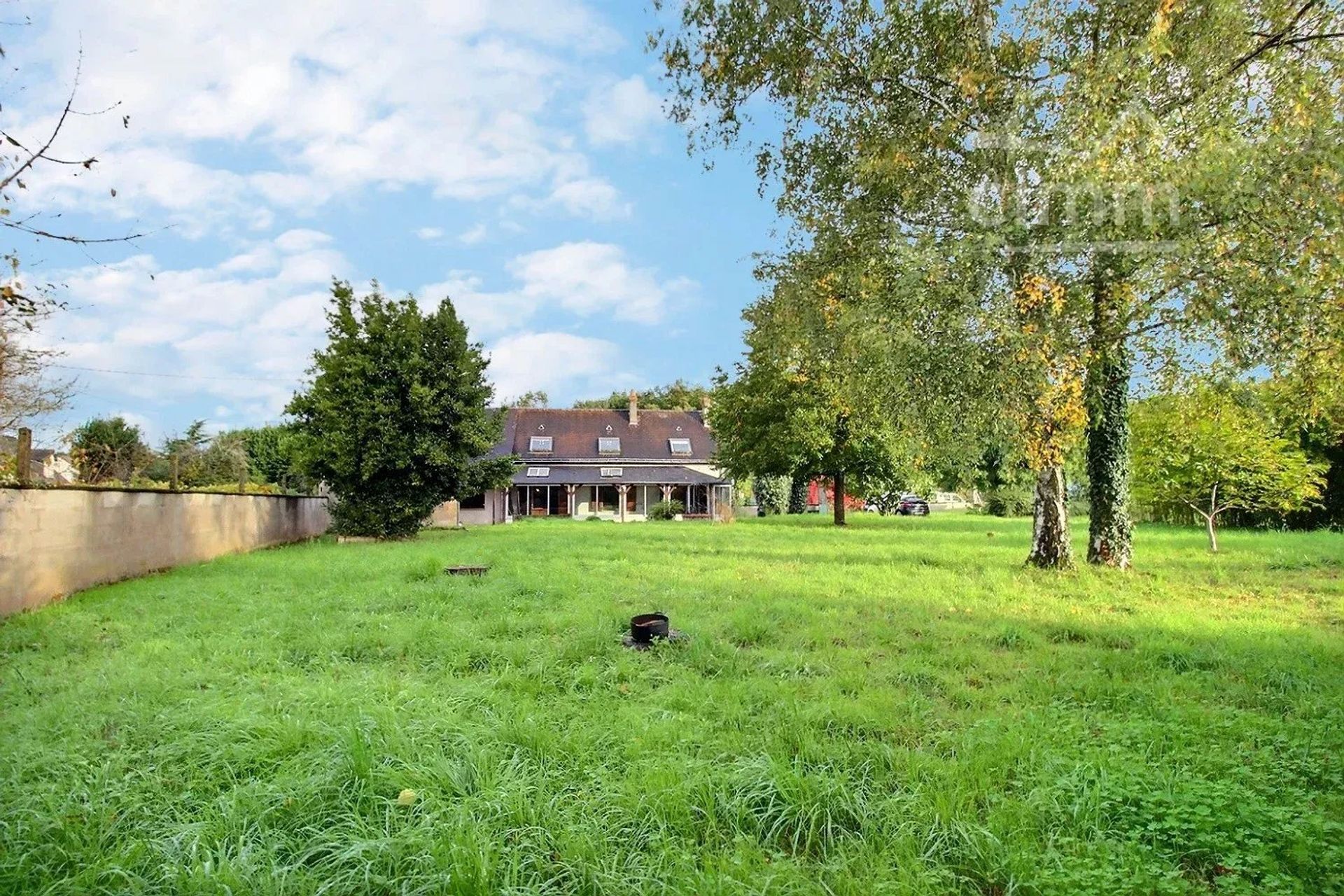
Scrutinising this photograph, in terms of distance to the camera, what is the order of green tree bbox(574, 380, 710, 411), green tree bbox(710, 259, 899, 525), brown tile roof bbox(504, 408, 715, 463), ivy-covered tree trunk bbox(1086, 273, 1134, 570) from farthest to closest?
1. green tree bbox(574, 380, 710, 411)
2. brown tile roof bbox(504, 408, 715, 463)
3. green tree bbox(710, 259, 899, 525)
4. ivy-covered tree trunk bbox(1086, 273, 1134, 570)

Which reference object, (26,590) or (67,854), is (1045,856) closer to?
(67,854)

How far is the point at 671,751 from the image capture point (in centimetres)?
374

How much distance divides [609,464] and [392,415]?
65.1ft

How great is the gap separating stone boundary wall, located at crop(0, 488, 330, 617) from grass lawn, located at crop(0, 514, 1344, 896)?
141cm

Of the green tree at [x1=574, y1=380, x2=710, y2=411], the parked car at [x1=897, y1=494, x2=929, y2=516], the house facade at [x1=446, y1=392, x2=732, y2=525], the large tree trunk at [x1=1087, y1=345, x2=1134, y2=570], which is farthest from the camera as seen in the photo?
the green tree at [x1=574, y1=380, x2=710, y2=411]

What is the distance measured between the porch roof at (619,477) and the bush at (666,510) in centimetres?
128

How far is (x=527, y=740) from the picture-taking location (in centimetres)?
383

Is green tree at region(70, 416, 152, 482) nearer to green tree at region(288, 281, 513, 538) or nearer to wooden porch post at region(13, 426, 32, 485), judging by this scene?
wooden porch post at region(13, 426, 32, 485)

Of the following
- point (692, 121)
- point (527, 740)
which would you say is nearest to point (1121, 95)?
point (692, 121)

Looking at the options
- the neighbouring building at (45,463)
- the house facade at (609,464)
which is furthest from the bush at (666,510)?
the neighbouring building at (45,463)

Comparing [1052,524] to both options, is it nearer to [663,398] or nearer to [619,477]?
[619,477]

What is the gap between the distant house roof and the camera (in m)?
37.0

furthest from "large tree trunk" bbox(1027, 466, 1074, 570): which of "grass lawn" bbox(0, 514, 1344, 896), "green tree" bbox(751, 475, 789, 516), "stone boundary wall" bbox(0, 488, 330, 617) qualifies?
"green tree" bbox(751, 475, 789, 516)

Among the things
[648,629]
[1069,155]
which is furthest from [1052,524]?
[648,629]
